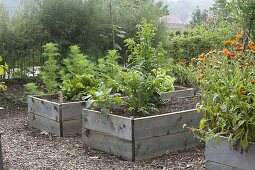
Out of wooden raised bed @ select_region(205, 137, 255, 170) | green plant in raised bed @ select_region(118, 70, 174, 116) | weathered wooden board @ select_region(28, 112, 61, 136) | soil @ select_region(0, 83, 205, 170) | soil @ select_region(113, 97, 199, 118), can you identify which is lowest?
soil @ select_region(0, 83, 205, 170)

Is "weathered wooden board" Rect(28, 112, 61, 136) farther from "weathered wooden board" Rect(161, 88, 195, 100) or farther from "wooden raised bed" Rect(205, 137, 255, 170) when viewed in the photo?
"wooden raised bed" Rect(205, 137, 255, 170)

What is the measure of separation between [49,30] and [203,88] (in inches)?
170

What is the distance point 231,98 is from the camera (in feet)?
10.3

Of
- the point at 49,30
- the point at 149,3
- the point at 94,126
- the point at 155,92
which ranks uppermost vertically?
the point at 149,3

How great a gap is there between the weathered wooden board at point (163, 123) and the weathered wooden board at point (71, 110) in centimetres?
124

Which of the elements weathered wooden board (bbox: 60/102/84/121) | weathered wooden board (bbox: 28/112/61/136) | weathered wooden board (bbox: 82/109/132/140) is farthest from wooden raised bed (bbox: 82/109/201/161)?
weathered wooden board (bbox: 28/112/61/136)

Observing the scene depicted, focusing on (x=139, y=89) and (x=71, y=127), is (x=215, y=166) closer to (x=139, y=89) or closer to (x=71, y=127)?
(x=139, y=89)

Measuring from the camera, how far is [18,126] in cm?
546

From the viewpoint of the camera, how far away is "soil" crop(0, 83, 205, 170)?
12.4 ft

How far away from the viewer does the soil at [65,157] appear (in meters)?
3.77

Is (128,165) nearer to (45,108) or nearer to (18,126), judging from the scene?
(45,108)

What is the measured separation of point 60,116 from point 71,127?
198mm

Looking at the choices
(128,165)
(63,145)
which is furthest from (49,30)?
(128,165)

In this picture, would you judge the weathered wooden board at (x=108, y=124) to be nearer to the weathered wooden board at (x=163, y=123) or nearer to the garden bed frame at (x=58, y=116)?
the weathered wooden board at (x=163, y=123)
